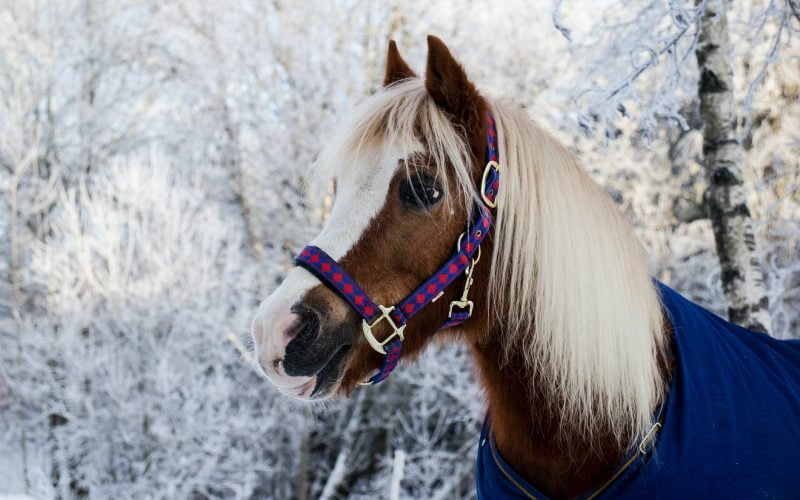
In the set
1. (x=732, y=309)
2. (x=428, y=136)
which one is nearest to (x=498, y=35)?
(x=732, y=309)

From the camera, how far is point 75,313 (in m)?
12.7

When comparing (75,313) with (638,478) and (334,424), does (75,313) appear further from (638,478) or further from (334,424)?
(638,478)

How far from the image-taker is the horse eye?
1.95 m

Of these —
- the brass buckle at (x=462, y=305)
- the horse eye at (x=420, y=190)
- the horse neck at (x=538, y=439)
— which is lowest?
the horse neck at (x=538, y=439)

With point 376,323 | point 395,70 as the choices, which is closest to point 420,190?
point 376,323

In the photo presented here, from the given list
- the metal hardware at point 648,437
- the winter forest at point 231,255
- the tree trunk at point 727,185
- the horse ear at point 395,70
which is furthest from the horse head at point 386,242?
the winter forest at point 231,255

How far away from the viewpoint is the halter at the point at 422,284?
6.00 feet

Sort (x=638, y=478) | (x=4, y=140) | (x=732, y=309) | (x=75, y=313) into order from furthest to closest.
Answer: (x=4, y=140) → (x=75, y=313) → (x=732, y=309) → (x=638, y=478)

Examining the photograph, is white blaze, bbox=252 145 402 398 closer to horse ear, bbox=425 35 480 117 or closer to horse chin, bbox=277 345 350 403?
horse chin, bbox=277 345 350 403

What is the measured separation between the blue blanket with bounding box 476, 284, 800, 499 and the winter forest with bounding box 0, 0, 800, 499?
8643mm

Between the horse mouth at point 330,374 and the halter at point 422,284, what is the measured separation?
0.09 meters

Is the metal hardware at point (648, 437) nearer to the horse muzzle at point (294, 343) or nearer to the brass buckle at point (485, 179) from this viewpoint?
the brass buckle at point (485, 179)

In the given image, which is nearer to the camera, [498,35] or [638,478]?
[638,478]

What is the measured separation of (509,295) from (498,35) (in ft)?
45.5
